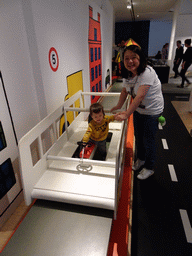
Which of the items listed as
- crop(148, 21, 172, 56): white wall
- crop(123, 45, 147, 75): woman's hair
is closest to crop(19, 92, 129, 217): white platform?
crop(123, 45, 147, 75): woman's hair

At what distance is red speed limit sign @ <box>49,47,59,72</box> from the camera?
2.07m

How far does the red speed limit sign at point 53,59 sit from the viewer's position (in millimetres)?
2068

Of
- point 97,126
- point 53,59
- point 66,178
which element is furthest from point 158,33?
point 66,178

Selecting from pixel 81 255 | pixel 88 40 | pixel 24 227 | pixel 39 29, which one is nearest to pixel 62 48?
pixel 39 29

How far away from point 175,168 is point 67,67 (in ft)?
6.53

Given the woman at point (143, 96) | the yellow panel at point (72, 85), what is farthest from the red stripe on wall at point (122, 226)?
the yellow panel at point (72, 85)

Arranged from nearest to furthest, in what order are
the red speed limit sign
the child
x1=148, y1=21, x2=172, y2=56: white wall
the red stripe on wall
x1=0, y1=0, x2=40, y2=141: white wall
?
the red stripe on wall
x1=0, y1=0, x2=40, y2=141: white wall
the child
the red speed limit sign
x1=148, y1=21, x2=172, y2=56: white wall

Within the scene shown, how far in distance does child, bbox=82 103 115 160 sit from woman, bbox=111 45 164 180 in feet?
0.75

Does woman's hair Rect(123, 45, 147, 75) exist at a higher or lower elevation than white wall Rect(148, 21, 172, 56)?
lower

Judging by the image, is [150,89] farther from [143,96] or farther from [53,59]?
[53,59]

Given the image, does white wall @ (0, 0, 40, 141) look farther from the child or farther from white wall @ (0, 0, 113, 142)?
the child

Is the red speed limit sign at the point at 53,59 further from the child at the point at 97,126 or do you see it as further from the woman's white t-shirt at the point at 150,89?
the woman's white t-shirt at the point at 150,89

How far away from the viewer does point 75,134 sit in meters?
2.54

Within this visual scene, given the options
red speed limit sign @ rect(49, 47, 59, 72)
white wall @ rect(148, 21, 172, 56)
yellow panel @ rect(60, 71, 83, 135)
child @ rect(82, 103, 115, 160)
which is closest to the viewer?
child @ rect(82, 103, 115, 160)
